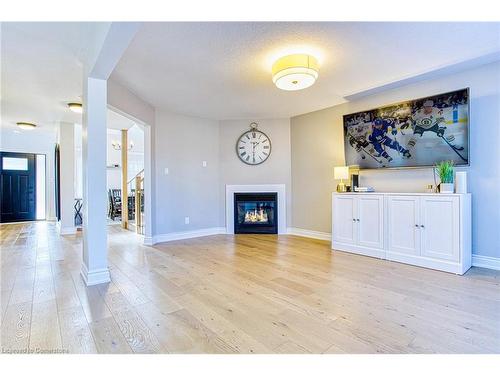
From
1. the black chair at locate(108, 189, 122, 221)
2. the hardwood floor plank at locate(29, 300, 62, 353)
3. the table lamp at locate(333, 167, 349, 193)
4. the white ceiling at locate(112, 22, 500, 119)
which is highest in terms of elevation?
the white ceiling at locate(112, 22, 500, 119)

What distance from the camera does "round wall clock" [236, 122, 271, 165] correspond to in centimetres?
496

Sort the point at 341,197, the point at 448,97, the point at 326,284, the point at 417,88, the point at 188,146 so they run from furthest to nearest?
the point at 188,146, the point at 341,197, the point at 417,88, the point at 448,97, the point at 326,284

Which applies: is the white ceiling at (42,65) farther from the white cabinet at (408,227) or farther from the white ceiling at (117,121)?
the white cabinet at (408,227)

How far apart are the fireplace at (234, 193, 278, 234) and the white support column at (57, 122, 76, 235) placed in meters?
3.51

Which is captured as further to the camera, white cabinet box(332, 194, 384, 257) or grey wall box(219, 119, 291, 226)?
grey wall box(219, 119, 291, 226)

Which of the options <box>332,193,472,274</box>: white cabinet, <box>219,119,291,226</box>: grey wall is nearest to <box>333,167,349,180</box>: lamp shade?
<box>332,193,472,274</box>: white cabinet

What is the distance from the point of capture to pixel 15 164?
7102 mm

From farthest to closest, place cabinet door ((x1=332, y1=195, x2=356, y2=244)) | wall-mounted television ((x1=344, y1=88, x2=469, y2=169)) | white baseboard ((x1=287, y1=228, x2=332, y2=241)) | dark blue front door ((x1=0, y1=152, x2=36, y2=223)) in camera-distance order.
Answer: dark blue front door ((x1=0, y1=152, x2=36, y2=223)), white baseboard ((x1=287, y1=228, x2=332, y2=241)), cabinet door ((x1=332, y1=195, x2=356, y2=244)), wall-mounted television ((x1=344, y1=88, x2=469, y2=169))

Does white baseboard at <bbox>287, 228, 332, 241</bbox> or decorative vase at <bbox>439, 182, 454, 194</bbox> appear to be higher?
decorative vase at <bbox>439, 182, 454, 194</bbox>

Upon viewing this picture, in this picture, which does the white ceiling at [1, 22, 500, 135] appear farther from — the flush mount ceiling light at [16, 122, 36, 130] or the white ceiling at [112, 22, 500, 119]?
the flush mount ceiling light at [16, 122, 36, 130]

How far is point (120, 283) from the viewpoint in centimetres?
242

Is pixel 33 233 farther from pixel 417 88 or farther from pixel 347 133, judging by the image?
pixel 417 88
